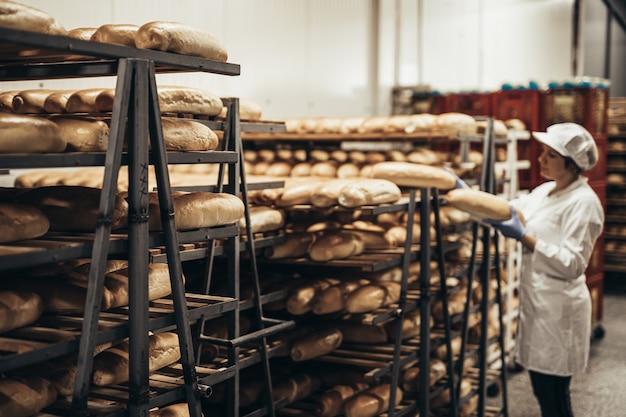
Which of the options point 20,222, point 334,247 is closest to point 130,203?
point 20,222

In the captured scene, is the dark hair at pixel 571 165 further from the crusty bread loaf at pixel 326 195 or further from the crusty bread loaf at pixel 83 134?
the crusty bread loaf at pixel 83 134

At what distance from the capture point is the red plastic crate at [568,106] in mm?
6484

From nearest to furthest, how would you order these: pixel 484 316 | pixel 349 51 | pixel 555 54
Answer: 1. pixel 484 316
2. pixel 349 51
3. pixel 555 54

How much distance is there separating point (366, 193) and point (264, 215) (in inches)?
18.9

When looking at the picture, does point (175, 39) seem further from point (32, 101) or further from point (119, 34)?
point (32, 101)

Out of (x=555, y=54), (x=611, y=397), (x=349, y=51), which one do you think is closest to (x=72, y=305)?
(x=611, y=397)

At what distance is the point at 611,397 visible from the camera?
5176 millimetres

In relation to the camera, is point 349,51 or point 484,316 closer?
point 484,316

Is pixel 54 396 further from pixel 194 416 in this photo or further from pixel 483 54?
pixel 483 54

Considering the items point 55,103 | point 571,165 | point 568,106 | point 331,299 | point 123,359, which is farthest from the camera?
point 568,106

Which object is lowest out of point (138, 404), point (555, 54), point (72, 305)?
point (138, 404)

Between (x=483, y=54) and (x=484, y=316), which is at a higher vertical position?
(x=483, y=54)

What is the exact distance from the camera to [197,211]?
7.86 feet

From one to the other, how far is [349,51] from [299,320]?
10.4ft
